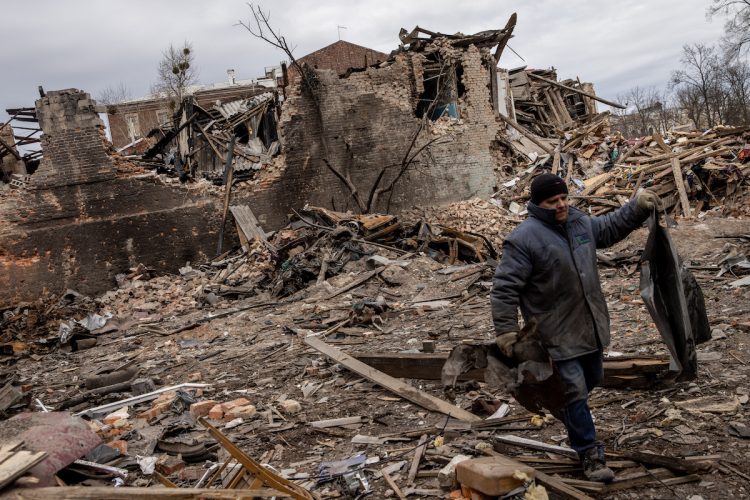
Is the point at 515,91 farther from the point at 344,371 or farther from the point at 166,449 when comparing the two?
the point at 166,449

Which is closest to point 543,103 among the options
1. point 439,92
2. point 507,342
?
point 439,92

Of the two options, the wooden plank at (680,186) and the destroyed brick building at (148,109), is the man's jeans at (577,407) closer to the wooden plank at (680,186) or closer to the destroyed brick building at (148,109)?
the wooden plank at (680,186)

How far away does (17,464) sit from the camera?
10.5 ft

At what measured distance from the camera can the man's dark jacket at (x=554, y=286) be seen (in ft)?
9.60

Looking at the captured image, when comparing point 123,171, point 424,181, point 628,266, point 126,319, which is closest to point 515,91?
point 424,181

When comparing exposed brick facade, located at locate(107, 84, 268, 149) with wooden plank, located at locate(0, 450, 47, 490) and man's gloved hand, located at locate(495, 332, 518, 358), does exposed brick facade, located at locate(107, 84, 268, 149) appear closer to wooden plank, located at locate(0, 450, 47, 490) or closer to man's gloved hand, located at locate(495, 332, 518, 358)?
wooden plank, located at locate(0, 450, 47, 490)

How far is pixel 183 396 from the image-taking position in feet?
17.5

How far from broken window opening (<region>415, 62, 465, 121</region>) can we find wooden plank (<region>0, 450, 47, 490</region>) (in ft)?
40.7

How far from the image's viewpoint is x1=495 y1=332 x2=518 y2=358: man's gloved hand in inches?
114

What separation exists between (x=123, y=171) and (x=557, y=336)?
11845 mm

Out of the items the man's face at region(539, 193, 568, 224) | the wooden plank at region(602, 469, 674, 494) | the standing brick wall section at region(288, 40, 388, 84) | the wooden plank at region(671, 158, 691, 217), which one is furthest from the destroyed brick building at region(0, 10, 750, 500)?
the standing brick wall section at region(288, 40, 388, 84)

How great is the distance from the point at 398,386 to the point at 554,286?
2245mm

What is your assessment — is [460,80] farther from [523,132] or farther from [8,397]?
[8,397]

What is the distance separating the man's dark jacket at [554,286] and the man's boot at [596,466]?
1.77 feet
